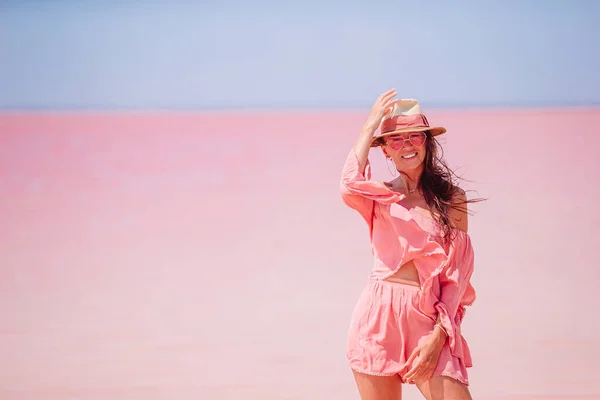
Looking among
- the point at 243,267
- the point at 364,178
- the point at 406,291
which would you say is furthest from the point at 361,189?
the point at 243,267

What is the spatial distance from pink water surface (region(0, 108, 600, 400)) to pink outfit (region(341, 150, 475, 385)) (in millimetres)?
1607

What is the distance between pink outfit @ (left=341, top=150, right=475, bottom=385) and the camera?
7.68ft

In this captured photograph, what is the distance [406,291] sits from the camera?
93.3 inches

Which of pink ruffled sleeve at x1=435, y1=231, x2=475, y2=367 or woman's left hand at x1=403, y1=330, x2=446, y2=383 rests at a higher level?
pink ruffled sleeve at x1=435, y1=231, x2=475, y2=367

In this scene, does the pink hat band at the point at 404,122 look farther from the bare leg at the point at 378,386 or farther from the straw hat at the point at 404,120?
the bare leg at the point at 378,386

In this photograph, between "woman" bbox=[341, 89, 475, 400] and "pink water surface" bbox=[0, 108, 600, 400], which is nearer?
"woman" bbox=[341, 89, 475, 400]

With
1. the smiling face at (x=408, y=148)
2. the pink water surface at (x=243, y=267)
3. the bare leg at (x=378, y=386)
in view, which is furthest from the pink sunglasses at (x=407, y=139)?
the pink water surface at (x=243, y=267)

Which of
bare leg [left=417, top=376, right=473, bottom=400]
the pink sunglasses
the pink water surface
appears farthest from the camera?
the pink water surface

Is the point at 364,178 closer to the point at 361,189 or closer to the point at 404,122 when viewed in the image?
the point at 361,189

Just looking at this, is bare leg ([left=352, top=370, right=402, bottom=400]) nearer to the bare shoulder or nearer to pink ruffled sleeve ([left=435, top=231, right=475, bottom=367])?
pink ruffled sleeve ([left=435, top=231, right=475, bottom=367])

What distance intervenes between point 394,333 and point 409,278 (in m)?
0.15

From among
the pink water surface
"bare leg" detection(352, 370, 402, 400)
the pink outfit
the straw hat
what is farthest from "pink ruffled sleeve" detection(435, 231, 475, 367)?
the pink water surface

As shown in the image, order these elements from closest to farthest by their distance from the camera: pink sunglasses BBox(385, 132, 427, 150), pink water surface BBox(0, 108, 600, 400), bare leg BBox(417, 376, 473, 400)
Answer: bare leg BBox(417, 376, 473, 400), pink sunglasses BBox(385, 132, 427, 150), pink water surface BBox(0, 108, 600, 400)

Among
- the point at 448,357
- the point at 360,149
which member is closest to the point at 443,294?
the point at 448,357
